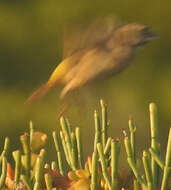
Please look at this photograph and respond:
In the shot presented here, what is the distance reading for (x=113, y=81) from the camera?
668 centimetres

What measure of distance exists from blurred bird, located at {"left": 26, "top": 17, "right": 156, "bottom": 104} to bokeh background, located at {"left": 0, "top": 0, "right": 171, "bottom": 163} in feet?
10.7

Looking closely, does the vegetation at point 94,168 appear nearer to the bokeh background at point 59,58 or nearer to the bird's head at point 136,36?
the bird's head at point 136,36

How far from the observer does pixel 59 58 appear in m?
6.91

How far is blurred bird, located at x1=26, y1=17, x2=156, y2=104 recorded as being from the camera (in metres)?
2.19

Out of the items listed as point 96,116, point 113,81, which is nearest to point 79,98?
point 96,116

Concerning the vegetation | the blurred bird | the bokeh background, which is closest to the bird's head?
the blurred bird

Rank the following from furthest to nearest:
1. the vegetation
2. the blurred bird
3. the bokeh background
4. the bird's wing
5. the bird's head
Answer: the bokeh background → the bird's head → the blurred bird → the bird's wing → the vegetation

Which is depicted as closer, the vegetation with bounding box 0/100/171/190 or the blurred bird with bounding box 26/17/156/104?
the vegetation with bounding box 0/100/171/190

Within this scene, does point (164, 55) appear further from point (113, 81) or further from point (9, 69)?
point (9, 69)

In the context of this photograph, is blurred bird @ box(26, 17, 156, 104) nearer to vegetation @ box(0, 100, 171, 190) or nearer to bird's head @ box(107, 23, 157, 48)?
bird's head @ box(107, 23, 157, 48)

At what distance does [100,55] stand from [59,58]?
386 cm

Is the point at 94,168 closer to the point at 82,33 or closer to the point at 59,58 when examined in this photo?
the point at 82,33

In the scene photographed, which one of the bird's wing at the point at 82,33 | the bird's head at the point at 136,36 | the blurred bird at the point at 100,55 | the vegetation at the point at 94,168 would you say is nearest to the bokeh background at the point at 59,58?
the blurred bird at the point at 100,55

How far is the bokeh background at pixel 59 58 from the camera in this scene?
654cm
